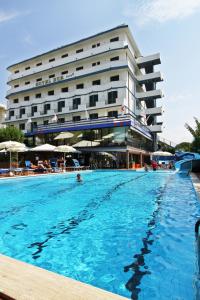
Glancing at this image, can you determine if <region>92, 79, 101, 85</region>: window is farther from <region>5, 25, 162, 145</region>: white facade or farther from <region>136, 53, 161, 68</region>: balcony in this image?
<region>136, 53, 161, 68</region>: balcony

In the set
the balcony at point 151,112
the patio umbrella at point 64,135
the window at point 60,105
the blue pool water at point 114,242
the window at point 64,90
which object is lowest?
the blue pool water at point 114,242

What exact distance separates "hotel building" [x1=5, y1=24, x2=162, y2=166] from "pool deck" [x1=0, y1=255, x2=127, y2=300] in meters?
24.3

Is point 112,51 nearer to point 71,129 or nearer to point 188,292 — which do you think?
point 71,129

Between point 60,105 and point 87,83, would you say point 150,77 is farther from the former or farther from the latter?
point 60,105

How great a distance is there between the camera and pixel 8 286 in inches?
77.2

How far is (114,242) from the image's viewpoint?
16.6 ft

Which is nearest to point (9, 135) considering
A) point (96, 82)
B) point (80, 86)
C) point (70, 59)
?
point (80, 86)

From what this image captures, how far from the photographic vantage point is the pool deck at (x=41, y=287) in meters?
1.81

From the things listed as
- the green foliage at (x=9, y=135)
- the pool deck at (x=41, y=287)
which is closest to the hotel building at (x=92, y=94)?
the green foliage at (x=9, y=135)

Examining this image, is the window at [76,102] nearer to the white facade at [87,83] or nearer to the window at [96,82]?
the white facade at [87,83]

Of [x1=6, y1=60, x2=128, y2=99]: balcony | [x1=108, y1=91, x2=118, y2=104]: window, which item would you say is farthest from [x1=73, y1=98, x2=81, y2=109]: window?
[x1=108, y1=91, x2=118, y2=104]: window

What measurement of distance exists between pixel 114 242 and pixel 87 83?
1335 inches

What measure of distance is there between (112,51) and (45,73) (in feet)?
44.9

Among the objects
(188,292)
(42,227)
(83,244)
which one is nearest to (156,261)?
(188,292)
